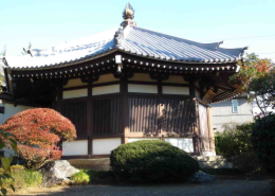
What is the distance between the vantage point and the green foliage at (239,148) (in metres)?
10.8

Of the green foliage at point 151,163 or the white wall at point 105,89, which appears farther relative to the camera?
the white wall at point 105,89

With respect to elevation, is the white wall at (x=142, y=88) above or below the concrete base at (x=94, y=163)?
above

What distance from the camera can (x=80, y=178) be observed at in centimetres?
896

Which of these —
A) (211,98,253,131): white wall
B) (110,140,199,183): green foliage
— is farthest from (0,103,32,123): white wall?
(211,98,253,131): white wall

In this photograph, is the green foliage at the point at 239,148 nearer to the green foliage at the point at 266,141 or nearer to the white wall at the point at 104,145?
the white wall at the point at 104,145

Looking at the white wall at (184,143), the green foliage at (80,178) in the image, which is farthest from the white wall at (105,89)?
the green foliage at (80,178)

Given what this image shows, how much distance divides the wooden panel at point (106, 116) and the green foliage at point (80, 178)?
6.50 feet

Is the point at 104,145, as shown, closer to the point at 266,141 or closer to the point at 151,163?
the point at 151,163

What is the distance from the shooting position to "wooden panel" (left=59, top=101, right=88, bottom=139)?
445 inches

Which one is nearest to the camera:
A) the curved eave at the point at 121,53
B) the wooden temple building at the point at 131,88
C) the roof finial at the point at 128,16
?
the curved eave at the point at 121,53

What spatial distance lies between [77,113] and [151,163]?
4337mm

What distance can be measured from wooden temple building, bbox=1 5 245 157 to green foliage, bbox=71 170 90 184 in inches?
67.3

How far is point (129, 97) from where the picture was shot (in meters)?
10.9

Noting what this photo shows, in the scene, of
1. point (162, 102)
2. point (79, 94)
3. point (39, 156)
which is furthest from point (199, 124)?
point (39, 156)
